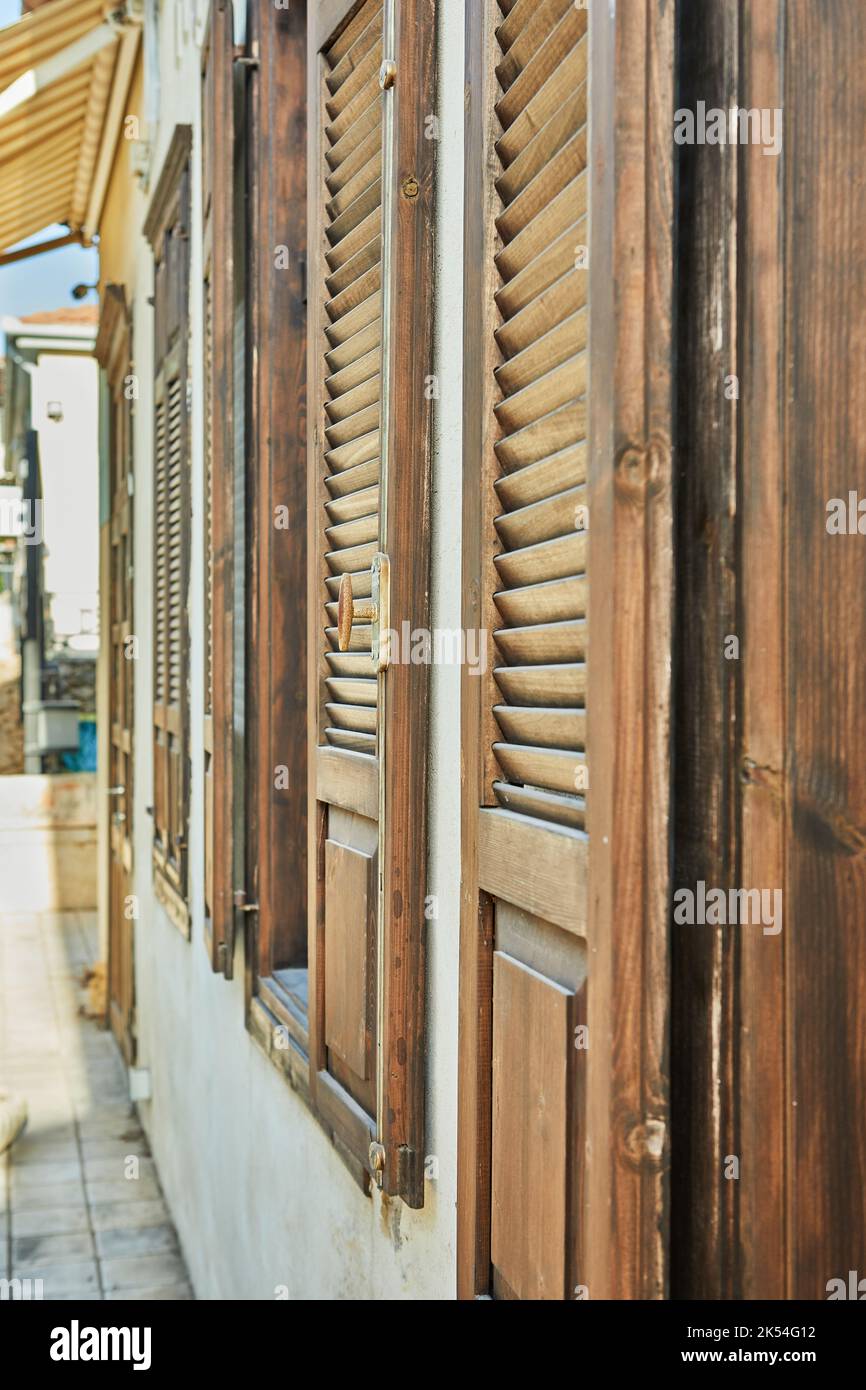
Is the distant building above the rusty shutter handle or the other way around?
above

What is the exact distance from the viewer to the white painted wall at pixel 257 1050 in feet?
5.69

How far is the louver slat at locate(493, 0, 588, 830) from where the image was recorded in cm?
121

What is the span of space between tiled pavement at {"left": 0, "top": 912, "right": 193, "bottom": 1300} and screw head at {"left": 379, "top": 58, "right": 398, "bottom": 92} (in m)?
3.70

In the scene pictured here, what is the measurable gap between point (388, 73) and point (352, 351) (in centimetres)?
46

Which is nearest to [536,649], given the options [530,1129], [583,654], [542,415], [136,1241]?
→ [583,654]

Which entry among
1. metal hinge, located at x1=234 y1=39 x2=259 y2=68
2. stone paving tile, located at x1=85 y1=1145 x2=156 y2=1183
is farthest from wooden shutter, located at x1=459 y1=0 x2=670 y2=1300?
stone paving tile, located at x1=85 y1=1145 x2=156 y2=1183

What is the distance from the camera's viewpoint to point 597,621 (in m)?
1.07

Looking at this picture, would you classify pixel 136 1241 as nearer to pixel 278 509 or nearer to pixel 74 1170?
pixel 74 1170

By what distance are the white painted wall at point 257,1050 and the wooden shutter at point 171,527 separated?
194 millimetres

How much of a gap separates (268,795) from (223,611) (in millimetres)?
502

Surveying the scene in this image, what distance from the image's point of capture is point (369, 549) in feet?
6.73

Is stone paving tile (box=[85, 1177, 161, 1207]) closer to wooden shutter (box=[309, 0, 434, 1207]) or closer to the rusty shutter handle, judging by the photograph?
wooden shutter (box=[309, 0, 434, 1207])

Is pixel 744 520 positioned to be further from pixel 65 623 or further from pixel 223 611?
pixel 65 623
